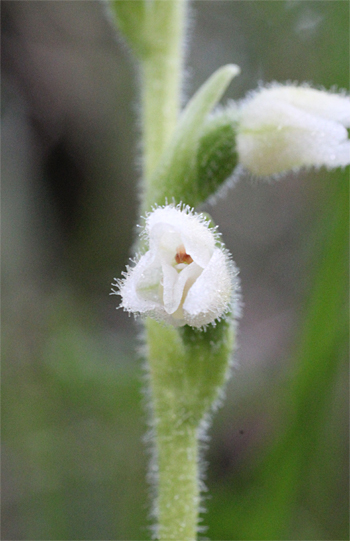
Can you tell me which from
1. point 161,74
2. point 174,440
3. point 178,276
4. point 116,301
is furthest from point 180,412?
point 116,301

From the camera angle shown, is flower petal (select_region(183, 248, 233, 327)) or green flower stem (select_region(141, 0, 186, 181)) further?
green flower stem (select_region(141, 0, 186, 181))

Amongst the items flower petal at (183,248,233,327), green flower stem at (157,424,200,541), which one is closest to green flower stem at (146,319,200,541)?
green flower stem at (157,424,200,541)

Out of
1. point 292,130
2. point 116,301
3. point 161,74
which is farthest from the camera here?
point 116,301

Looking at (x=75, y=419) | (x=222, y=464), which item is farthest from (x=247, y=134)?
(x=222, y=464)

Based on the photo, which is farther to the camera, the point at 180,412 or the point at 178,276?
the point at 180,412

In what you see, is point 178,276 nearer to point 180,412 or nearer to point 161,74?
point 180,412

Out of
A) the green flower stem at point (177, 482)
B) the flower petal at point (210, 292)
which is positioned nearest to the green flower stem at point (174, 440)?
the green flower stem at point (177, 482)

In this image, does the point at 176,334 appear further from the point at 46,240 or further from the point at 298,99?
the point at 46,240

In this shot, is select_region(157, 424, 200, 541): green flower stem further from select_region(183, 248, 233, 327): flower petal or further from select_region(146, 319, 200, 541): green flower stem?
select_region(183, 248, 233, 327): flower petal
